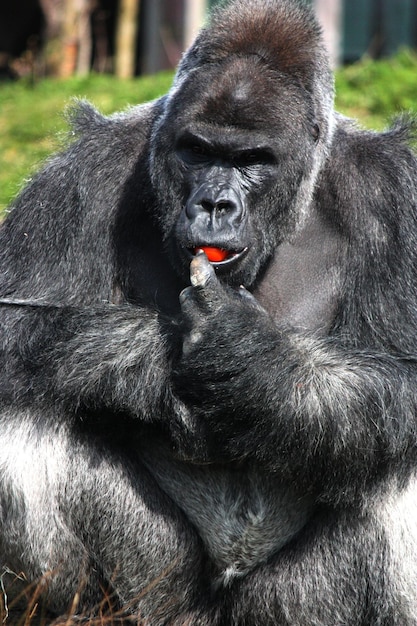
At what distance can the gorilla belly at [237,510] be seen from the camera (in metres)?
4.70

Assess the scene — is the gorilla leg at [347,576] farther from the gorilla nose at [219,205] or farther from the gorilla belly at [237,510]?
the gorilla nose at [219,205]

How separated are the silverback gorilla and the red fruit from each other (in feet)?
0.05

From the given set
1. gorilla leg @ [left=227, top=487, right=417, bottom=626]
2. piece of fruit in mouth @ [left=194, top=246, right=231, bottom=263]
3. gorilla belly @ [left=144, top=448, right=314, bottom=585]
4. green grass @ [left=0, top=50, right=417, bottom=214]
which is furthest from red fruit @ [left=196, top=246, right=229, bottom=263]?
green grass @ [left=0, top=50, right=417, bottom=214]

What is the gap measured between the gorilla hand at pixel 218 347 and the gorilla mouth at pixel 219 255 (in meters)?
0.07

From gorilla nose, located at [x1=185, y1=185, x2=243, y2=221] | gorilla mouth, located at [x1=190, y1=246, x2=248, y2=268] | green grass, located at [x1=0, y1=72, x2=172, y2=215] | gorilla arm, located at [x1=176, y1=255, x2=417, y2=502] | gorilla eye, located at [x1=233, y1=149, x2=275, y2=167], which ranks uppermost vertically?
gorilla eye, located at [x1=233, y1=149, x2=275, y2=167]

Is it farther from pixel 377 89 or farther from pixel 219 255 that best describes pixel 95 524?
pixel 377 89

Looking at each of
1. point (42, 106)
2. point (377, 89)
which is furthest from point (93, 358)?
point (42, 106)

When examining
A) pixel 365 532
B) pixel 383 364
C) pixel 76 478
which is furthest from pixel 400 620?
pixel 76 478

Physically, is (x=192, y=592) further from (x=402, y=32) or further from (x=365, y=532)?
(x=402, y=32)

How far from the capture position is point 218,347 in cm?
434

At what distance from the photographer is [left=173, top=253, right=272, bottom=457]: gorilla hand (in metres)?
4.34

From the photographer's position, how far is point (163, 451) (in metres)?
4.82

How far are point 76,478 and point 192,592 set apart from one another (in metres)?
0.68

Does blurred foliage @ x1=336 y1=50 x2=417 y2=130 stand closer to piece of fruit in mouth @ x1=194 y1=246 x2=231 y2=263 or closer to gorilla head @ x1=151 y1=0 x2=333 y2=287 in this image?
gorilla head @ x1=151 y1=0 x2=333 y2=287
